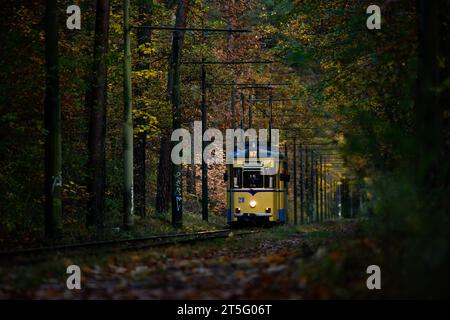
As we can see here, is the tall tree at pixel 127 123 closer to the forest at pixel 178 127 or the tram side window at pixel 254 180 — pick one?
the forest at pixel 178 127

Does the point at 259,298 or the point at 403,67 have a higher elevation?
the point at 403,67

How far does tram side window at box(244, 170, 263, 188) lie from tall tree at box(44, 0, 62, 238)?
58.2ft

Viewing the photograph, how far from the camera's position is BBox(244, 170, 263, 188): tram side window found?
37688 mm

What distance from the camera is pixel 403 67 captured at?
1510cm

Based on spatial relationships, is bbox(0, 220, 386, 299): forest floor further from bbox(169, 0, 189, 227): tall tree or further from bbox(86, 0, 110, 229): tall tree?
bbox(169, 0, 189, 227): tall tree

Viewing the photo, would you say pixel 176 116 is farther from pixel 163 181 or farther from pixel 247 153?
pixel 247 153

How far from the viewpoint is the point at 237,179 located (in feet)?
124

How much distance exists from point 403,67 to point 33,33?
9.51 m

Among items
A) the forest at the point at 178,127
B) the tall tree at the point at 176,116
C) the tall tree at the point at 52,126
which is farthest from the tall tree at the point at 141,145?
the tall tree at the point at 52,126
